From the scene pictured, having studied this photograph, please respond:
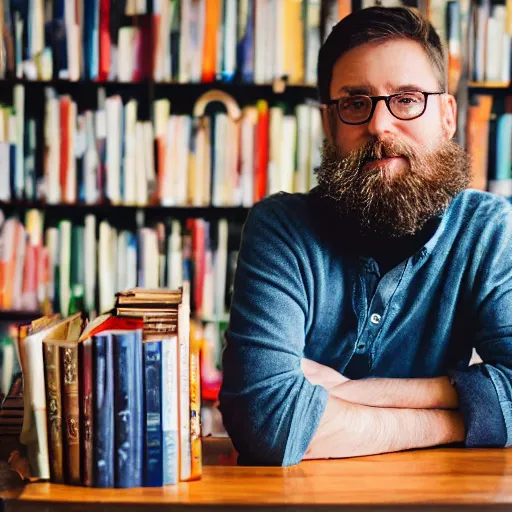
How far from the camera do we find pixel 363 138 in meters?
1.35

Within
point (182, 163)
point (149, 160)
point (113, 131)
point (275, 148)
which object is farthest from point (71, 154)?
point (275, 148)

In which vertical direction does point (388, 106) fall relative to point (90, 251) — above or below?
above

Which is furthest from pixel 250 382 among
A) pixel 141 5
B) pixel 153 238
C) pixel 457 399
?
pixel 141 5

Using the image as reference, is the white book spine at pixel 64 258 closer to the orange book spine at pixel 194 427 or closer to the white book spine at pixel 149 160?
the white book spine at pixel 149 160

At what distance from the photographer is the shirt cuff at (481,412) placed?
1.12 metres

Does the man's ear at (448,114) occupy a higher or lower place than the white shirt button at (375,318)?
higher

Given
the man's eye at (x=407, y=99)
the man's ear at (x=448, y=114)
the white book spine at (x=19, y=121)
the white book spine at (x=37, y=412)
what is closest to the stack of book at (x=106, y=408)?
the white book spine at (x=37, y=412)

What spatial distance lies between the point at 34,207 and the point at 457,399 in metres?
1.73

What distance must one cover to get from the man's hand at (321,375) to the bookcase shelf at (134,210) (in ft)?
3.91

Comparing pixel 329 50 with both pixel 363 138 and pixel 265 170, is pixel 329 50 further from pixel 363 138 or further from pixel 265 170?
pixel 265 170

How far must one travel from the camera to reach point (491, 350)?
3.99 ft

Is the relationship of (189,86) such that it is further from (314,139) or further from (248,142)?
(314,139)

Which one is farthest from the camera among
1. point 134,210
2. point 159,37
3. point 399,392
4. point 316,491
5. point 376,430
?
point 134,210

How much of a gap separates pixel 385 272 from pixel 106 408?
662mm
